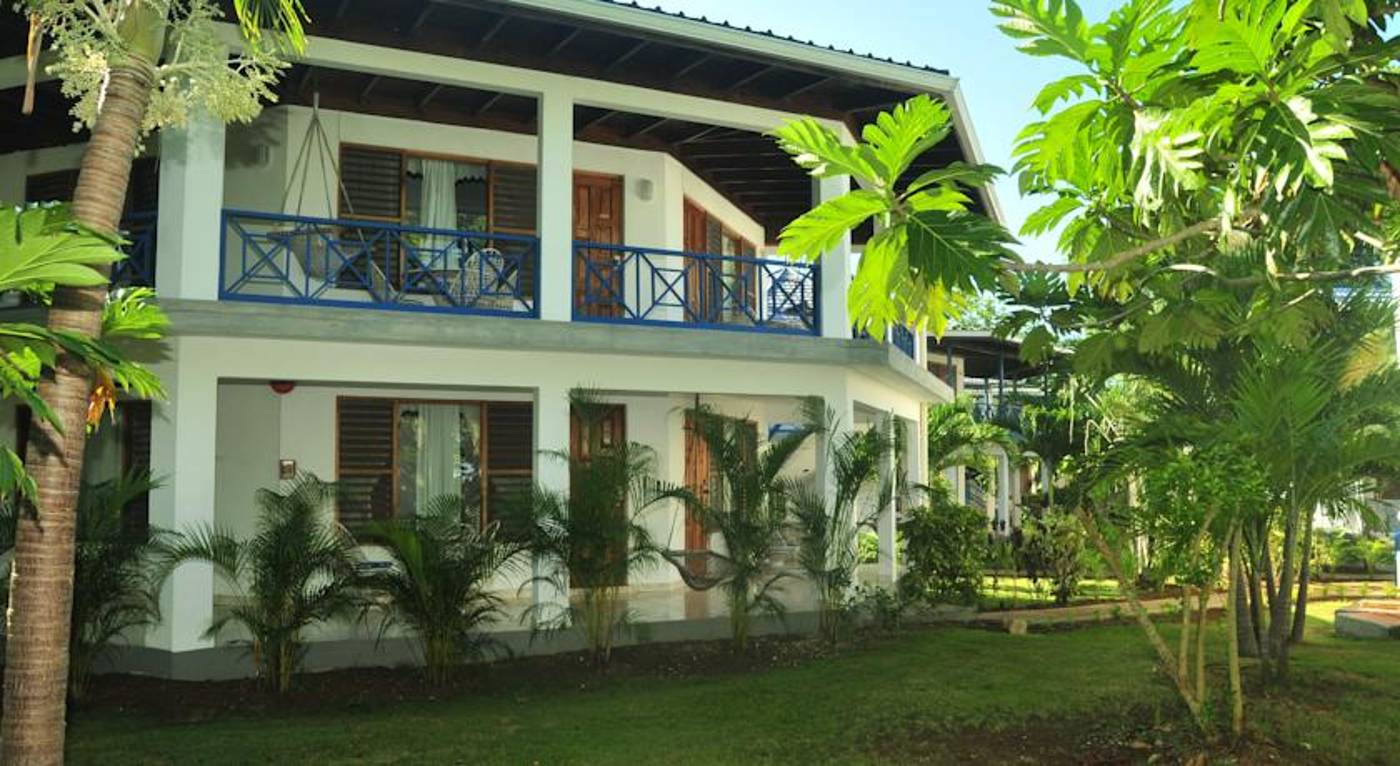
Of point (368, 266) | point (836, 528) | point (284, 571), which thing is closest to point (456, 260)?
point (368, 266)

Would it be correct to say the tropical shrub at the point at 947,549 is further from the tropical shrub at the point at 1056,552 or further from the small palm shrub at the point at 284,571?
the small palm shrub at the point at 284,571

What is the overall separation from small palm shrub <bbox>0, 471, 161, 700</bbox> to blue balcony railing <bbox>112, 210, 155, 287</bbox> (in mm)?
1980

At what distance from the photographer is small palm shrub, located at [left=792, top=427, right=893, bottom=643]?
422 inches

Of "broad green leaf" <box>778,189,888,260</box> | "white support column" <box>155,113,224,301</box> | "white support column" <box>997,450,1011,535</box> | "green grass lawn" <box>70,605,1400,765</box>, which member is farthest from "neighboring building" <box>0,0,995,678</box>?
"white support column" <box>997,450,1011,535</box>

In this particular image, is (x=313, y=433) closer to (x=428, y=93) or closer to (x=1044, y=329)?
(x=428, y=93)

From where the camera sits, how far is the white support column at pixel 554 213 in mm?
10828

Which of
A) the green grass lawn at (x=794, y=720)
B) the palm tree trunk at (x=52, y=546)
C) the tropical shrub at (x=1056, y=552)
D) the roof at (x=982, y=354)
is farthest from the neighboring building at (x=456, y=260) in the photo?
the roof at (x=982, y=354)

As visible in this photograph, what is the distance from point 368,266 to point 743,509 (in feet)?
14.8

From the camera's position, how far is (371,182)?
1270 centimetres

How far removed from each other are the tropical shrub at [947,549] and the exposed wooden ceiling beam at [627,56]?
6101 mm

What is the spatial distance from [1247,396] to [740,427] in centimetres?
446

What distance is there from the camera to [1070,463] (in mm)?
16016

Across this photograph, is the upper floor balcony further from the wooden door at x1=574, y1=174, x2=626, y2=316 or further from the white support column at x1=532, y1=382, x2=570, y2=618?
the white support column at x1=532, y1=382, x2=570, y2=618

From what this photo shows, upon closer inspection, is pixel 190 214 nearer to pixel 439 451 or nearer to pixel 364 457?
pixel 364 457
